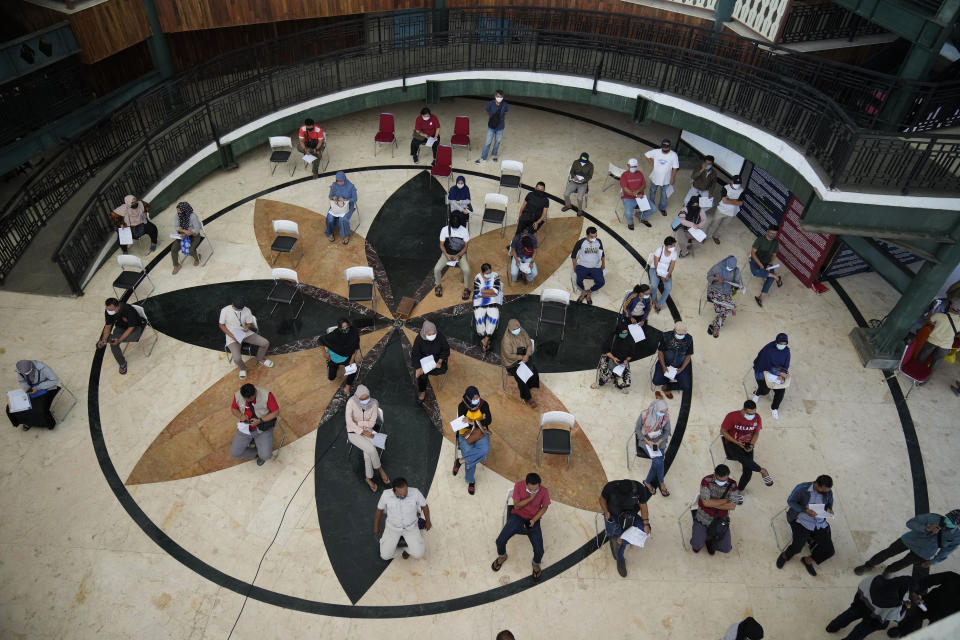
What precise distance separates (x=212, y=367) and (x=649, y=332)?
909cm

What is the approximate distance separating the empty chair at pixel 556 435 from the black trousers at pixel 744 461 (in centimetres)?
278

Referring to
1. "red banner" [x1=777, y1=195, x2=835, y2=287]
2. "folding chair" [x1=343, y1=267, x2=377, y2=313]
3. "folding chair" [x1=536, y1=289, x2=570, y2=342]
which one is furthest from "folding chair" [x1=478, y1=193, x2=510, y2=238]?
"red banner" [x1=777, y1=195, x2=835, y2=287]

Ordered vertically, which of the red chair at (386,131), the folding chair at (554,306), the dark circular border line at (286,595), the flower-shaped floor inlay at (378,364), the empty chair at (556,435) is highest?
the red chair at (386,131)

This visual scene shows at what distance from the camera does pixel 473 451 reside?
10.9 m

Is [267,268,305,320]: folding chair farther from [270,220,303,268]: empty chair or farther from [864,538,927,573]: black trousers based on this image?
[864,538,927,573]: black trousers

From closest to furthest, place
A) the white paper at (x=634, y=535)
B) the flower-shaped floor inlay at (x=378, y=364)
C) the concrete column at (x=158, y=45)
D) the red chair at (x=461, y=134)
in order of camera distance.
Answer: the white paper at (x=634, y=535), the flower-shaped floor inlay at (x=378, y=364), the concrete column at (x=158, y=45), the red chair at (x=461, y=134)

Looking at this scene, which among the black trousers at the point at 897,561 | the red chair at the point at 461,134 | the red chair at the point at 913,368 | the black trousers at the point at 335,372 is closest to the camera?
the black trousers at the point at 897,561

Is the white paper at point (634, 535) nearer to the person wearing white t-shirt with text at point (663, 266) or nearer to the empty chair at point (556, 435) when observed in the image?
the empty chair at point (556, 435)

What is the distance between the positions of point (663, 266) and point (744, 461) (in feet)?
14.5

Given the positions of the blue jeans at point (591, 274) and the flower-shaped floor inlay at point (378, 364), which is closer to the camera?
the flower-shaped floor inlay at point (378, 364)

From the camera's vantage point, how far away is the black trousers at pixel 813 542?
1019 cm

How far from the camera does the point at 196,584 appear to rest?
33.2ft

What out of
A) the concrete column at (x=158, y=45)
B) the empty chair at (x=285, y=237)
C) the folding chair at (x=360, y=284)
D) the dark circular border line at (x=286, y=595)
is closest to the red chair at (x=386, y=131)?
the empty chair at (x=285, y=237)

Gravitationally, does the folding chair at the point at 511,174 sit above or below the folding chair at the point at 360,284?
above
